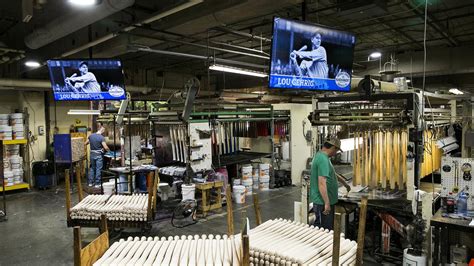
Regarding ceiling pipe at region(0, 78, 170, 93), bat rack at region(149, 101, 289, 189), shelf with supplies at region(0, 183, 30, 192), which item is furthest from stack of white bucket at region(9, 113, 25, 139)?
bat rack at region(149, 101, 289, 189)

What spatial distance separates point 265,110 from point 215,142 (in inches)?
81.1

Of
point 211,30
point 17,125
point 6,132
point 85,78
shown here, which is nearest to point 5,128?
point 6,132

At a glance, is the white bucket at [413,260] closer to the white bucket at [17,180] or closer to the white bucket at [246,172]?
the white bucket at [246,172]

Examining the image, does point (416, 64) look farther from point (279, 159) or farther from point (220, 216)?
point (220, 216)

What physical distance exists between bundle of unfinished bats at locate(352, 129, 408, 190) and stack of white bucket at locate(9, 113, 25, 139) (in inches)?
387

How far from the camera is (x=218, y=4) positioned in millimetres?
5637

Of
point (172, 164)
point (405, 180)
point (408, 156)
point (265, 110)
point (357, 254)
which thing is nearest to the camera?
point (357, 254)

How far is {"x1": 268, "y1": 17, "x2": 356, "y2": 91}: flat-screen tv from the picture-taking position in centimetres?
372

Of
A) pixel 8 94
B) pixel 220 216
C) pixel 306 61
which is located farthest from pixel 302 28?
pixel 8 94

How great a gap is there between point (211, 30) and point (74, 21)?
358 cm

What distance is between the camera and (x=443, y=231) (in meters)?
3.96

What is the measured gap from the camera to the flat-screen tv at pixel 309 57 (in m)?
3.72

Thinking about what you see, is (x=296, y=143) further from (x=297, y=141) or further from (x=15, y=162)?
(x=15, y=162)

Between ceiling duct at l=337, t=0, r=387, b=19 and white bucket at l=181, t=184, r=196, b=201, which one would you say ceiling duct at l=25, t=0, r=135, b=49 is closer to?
ceiling duct at l=337, t=0, r=387, b=19
